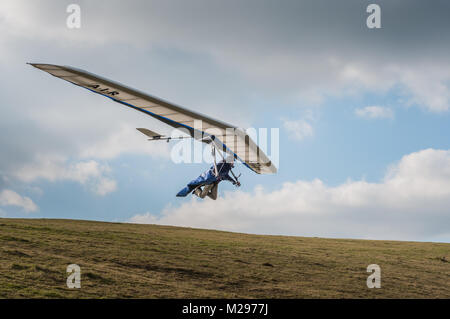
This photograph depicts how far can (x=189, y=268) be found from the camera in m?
27.1

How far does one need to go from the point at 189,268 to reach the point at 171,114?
42.9ft

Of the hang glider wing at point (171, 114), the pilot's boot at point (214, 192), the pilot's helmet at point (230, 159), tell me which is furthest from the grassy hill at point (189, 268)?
the hang glider wing at point (171, 114)

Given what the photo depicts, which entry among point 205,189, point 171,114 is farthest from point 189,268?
point 171,114

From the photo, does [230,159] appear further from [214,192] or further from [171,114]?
[171,114]

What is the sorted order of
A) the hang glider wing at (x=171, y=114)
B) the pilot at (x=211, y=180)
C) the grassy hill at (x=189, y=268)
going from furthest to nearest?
the grassy hill at (x=189, y=268) → the pilot at (x=211, y=180) → the hang glider wing at (x=171, y=114)

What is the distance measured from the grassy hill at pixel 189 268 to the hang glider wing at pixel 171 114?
27.4ft

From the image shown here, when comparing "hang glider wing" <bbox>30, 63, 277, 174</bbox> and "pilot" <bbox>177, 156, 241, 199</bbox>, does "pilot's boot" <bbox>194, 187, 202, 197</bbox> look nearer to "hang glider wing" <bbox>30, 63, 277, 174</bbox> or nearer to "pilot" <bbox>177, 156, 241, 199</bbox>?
"pilot" <bbox>177, 156, 241, 199</bbox>

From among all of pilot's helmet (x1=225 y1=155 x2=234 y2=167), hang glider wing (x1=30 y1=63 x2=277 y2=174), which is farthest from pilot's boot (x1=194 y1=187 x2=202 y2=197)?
hang glider wing (x1=30 y1=63 x2=277 y2=174)

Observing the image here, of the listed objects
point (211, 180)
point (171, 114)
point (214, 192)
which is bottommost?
point (214, 192)

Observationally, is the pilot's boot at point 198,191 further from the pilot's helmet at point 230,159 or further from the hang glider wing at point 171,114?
the hang glider wing at point 171,114

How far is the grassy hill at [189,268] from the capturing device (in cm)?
2177

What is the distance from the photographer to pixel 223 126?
1587 centimetres
